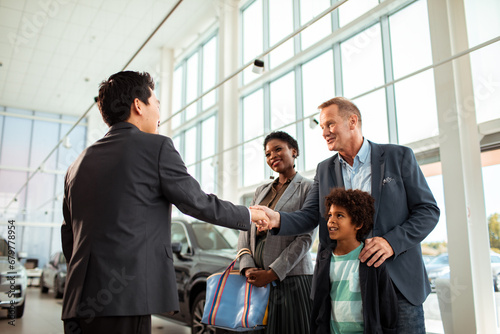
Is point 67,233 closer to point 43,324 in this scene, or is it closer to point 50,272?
point 43,324

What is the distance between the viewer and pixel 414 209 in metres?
1.78

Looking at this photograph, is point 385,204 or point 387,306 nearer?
point 387,306

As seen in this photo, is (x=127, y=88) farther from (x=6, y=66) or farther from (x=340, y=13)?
(x=6, y=66)

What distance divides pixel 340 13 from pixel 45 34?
852 centimetres

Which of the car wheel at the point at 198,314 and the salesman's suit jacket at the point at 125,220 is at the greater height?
the salesman's suit jacket at the point at 125,220

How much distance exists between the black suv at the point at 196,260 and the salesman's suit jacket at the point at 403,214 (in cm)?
271

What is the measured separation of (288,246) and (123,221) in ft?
3.90

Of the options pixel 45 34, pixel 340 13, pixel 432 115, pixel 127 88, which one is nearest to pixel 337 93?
pixel 340 13

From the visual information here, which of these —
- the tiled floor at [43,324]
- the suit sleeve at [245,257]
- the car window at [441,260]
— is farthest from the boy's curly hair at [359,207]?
the car window at [441,260]

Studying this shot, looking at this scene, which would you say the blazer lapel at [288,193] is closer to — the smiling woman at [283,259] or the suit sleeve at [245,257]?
the smiling woman at [283,259]

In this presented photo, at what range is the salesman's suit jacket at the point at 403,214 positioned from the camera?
1681mm

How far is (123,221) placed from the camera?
4.68ft

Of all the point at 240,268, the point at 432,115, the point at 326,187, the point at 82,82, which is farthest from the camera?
the point at 82,82

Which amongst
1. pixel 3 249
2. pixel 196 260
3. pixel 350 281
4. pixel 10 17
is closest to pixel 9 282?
pixel 3 249
